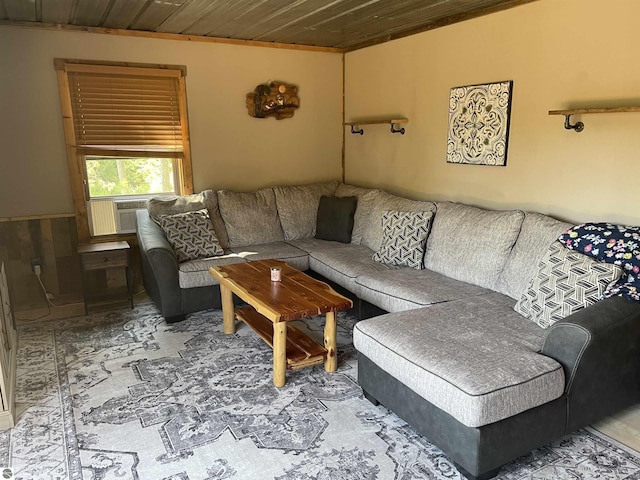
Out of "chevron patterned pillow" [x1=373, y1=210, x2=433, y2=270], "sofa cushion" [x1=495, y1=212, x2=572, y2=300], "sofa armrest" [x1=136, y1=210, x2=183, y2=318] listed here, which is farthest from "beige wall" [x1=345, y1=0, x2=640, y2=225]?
"sofa armrest" [x1=136, y1=210, x2=183, y2=318]

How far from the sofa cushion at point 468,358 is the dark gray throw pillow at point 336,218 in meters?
1.86

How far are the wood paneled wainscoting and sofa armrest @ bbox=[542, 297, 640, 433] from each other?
357 centimetres

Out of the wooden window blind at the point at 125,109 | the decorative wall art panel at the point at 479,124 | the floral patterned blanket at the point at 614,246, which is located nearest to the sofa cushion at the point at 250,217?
the wooden window blind at the point at 125,109

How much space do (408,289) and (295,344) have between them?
0.81 m

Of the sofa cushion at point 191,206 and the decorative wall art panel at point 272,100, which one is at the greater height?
the decorative wall art panel at point 272,100

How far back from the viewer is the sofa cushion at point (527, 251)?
2.92 m

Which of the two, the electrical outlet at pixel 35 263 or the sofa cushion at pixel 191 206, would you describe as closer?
the electrical outlet at pixel 35 263

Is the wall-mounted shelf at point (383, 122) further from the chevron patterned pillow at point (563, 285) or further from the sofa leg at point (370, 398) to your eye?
the sofa leg at point (370, 398)

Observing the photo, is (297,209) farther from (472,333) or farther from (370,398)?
(472,333)

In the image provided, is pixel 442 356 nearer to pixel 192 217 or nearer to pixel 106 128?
pixel 192 217

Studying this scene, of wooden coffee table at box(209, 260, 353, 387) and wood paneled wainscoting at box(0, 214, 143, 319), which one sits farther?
wood paneled wainscoting at box(0, 214, 143, 319)

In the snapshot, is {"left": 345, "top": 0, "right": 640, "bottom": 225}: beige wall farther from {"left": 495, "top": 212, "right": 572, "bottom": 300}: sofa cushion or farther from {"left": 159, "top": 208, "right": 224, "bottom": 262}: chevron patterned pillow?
{"left": 159, "top": 208, "right": 224, "bottom": 262}: chevron patterned pillow

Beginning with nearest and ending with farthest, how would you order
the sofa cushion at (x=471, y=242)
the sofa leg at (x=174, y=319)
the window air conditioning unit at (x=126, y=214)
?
the sofa cushion at (x=471, y=242)
the sofa leg at (x=174, y=319)
the window air conditioning unit at (x=126, y=214)

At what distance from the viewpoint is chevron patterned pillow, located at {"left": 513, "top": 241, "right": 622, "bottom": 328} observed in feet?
7.93
